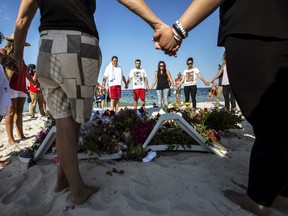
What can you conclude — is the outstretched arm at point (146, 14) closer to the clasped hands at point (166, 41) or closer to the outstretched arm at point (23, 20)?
the clasped hands at point (166, 41)

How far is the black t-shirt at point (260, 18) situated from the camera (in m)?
1.31

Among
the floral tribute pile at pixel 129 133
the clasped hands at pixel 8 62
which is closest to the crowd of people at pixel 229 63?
the clasped hands at pixel 8 62

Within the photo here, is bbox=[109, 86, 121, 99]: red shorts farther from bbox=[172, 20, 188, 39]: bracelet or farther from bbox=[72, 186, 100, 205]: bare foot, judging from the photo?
bbox=[172, 20, 188, 39]: bracelet

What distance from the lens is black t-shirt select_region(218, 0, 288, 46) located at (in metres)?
1.31

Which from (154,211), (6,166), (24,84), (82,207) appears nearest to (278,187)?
(154,211)

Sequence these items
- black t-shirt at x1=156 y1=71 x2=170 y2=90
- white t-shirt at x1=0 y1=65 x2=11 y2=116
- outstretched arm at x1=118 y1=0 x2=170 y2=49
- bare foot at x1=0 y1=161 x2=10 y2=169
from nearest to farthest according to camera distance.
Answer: outstretched arm at x1=118 y1=0 x2=170 y2=49 → bare foot at x1=0 y1=161 x2=10 y2=169 → white t-shirt at x1=0 y1=65 x2=11 y2=116 → black t-shirt at x1=156 y1=71 x2=170 y2=90

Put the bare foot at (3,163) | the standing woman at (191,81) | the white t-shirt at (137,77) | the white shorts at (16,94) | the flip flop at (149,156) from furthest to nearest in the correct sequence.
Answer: the white t-shirt at (137,77)
the standing woman at (191,81)
the white shorts at (16,94)
the bare foot at (3,163)
the flip flop at (149,156)

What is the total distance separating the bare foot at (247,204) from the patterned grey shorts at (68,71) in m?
1.27

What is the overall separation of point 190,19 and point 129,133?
1896 mm

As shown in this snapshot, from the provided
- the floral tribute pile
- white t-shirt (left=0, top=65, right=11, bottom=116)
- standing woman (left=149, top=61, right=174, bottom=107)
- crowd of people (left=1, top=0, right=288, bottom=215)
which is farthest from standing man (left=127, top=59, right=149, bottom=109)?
crowd of people (left=1, top=0, right=288, bottom=215)

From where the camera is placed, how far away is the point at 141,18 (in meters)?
1.41

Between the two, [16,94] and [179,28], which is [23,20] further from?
[16,94]

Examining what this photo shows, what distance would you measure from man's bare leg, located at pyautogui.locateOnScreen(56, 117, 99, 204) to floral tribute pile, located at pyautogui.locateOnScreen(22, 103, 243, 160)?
2.76 ft

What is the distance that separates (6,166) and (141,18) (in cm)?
265
